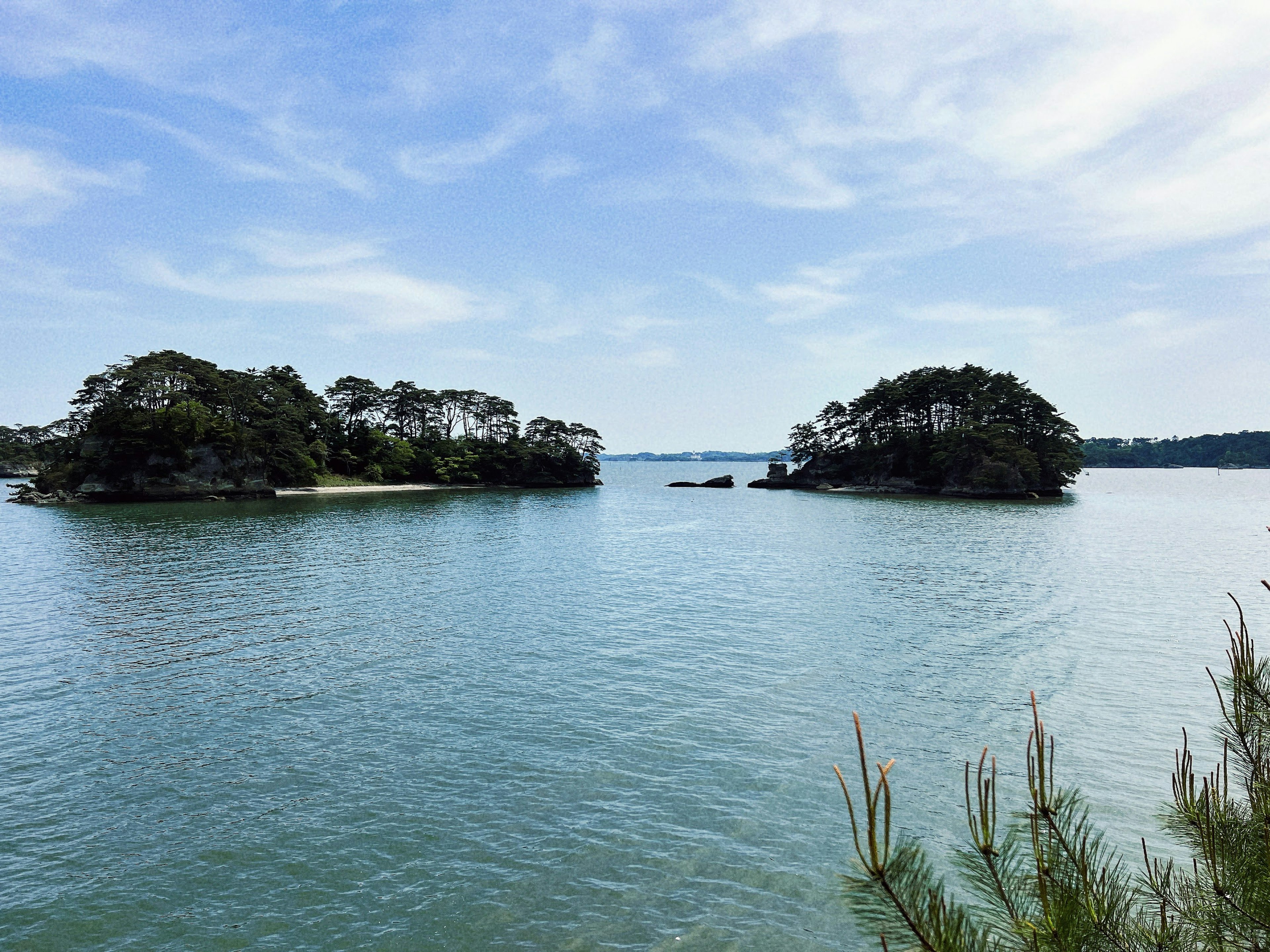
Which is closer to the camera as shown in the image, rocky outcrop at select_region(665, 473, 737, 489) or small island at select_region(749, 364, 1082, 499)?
small island at select_region(749, 364, 1082, 499)

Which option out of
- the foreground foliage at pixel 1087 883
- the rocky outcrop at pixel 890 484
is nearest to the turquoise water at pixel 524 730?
the foreground foliage at pixel 1087 883

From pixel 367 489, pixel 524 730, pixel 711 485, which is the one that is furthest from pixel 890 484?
pixel 524 730

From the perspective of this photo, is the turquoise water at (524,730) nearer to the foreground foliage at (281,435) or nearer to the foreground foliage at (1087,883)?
the foreground foliage at (1087,883)

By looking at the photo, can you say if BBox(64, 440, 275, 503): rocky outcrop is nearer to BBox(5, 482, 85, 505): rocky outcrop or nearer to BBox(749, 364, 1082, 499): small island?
BBox(5, 482, 85, 505): rocky outcrop

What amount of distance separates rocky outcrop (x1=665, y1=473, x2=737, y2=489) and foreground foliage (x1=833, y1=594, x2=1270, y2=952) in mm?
125239

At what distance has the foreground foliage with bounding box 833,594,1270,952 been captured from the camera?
3.38 meters

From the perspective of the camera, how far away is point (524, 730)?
44.3ft

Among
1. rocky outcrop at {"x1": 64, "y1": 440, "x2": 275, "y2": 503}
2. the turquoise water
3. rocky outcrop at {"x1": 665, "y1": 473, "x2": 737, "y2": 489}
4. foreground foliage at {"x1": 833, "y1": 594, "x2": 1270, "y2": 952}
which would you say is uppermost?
rocky outcrop at {"x1": 64, "y1": 440, "x2": 275, "y2": 503}

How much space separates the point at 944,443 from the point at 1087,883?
4059 inches

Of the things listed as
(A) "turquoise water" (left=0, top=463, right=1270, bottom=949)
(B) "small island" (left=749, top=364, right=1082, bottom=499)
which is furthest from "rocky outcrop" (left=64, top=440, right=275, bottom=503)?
(B) "small island" (left=749, top=364, right=1082, bottom=499)

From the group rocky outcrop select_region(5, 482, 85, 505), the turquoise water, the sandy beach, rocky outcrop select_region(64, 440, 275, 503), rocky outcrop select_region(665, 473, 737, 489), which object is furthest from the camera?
rocky outcrop select_region(665, 473, 737, 489)

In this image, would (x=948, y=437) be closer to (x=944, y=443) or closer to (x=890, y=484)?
(x=944, y=443)

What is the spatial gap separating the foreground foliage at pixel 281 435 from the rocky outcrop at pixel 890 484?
3872cm

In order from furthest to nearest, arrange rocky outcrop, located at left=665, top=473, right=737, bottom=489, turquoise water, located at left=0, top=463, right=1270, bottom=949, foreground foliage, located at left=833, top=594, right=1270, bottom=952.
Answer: rocky outcrop, located at left=665, top=473, right=737, bottom=489 < turquoise water, located at left=0, top=463, right=1270, bottom=949 < foreground foliage, located at left=833, top=594, right=1270, bottom=952
